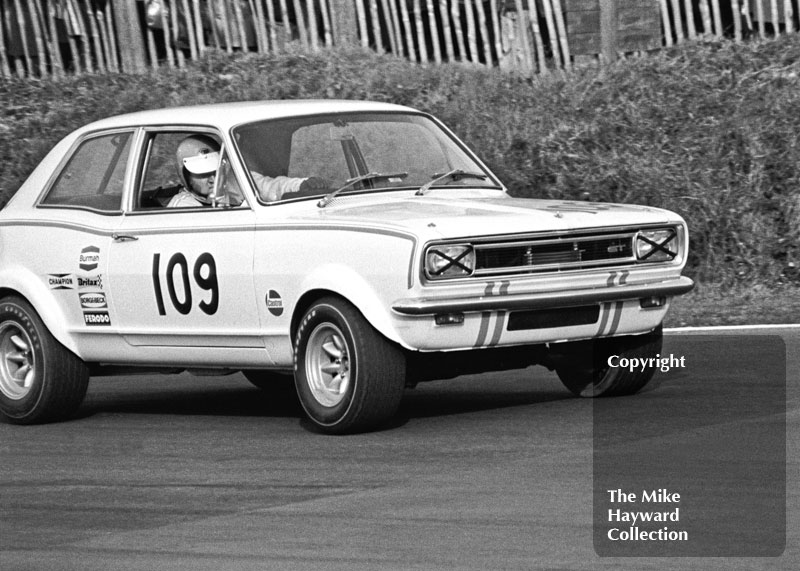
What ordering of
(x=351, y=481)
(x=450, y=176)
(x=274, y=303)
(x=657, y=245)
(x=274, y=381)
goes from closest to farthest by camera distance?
1. (x=351, y=481)
2. (x=274, y=303)
3. (x=657, y=245)
4. (x=450, y=176)
5. (x=274, y=381)

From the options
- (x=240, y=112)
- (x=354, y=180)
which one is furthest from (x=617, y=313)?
(x=240, y=112)

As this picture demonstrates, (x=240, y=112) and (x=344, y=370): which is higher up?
(x=240, y=112)

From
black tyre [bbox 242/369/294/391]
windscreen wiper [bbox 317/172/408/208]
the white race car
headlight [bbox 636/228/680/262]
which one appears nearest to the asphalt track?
black tyre [bbox 242/369/294/391]

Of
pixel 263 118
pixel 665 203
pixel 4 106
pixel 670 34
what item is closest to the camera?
pixel 263 118

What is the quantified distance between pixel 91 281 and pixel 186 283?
0.76 m

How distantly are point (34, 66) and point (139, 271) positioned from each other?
13.6 m

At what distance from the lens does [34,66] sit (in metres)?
22.3

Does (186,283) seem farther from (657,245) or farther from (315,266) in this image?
(657,245)

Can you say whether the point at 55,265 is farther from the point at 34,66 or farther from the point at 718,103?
the point at 34,66

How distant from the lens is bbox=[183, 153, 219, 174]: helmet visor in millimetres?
9609

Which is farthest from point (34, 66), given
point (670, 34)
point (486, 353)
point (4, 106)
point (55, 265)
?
point (486, 353)

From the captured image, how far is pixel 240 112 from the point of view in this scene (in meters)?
9.65

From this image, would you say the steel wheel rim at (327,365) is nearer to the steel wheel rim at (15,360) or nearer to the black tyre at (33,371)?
the black tyre at (33,371)

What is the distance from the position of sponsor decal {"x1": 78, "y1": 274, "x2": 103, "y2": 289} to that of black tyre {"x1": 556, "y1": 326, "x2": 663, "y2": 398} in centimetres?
259
